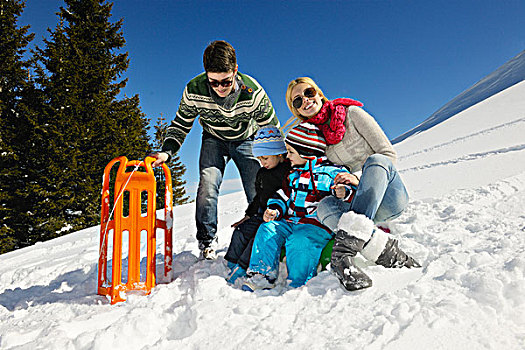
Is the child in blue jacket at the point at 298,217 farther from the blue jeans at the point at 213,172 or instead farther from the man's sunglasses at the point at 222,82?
the man's sunglasses at the point at 222,82

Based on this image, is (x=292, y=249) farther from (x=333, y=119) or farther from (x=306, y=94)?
(x=306, y=94)

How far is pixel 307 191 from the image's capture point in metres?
2.16

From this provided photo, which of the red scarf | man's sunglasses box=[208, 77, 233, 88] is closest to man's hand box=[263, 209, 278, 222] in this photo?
the red scarf

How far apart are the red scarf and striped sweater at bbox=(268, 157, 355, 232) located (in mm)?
181

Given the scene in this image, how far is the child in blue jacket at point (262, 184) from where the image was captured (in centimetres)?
226

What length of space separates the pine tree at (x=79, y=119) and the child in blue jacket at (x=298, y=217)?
1226cm

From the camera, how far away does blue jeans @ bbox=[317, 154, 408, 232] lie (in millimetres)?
1745

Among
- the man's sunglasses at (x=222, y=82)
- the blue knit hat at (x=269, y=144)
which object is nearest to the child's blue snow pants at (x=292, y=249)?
the blue knit hat at (x=269, y=144)

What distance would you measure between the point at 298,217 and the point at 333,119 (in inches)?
27.0

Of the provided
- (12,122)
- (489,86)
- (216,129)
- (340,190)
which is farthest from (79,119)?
(489,86)

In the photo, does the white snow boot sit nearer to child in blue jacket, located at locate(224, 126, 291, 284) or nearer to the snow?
the snow

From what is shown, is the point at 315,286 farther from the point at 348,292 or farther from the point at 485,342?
the point at 485,342

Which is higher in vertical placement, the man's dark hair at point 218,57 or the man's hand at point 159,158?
the man's dark hair at point 218,57

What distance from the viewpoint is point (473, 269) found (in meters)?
1.52
